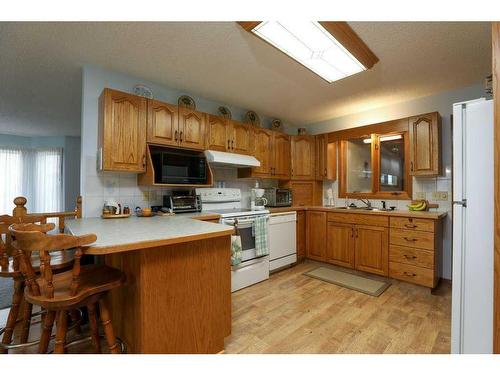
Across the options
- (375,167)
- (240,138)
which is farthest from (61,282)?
(375,167)

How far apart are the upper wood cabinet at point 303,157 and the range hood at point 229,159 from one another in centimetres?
87

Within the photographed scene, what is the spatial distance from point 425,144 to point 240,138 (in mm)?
2256

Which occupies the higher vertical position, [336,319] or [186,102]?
[186,102]

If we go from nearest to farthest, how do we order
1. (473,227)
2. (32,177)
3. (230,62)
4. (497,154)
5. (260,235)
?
1. (497,154)
2. (473,227)
3. (230,62)
4. (260,235)
5. (32,177)

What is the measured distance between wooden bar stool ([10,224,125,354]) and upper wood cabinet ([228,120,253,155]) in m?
2.05

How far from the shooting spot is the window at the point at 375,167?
327 cm

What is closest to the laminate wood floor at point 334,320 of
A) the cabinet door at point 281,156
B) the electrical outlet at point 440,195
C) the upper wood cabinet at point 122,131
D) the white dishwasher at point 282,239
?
the white dishwasher at point 282,239

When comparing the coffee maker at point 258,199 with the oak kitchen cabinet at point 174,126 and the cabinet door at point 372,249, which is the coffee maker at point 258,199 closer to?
the oak kitchen cabinet at point 174,126

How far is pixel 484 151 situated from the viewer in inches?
48.2

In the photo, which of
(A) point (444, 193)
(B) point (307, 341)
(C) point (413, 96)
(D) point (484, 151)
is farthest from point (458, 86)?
(B) point (307, 341)

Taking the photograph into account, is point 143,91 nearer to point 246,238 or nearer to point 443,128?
point 246,238

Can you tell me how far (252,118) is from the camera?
3510 millimetres

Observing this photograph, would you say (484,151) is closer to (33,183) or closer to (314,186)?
(314,186)

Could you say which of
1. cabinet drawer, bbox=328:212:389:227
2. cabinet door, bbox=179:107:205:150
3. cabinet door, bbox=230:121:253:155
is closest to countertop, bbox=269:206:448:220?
cabinet drawer, bbox=328:212:389:227
